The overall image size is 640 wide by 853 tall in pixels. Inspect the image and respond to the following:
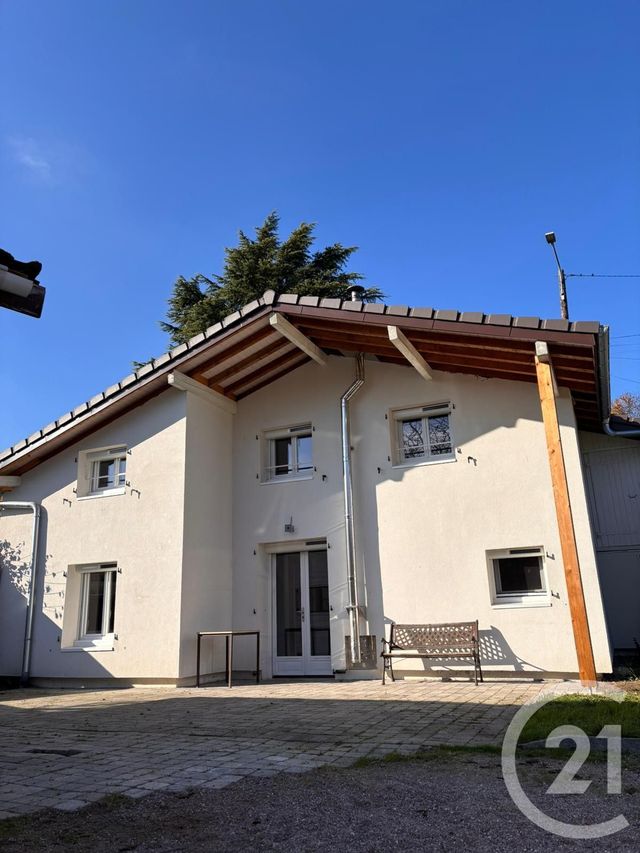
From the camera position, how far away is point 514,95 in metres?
9.56

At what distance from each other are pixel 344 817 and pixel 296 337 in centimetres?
795

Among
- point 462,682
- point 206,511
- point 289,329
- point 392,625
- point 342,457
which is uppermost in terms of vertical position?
point 289,329

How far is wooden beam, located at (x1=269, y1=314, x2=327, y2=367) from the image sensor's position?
9.66m

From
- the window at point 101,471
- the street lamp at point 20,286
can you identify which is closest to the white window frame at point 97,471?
the window at point 101,471

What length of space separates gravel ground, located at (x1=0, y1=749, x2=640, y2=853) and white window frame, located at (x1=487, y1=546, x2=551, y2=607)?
5.37 meters

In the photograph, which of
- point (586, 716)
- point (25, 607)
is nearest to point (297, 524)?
point (25, 607)

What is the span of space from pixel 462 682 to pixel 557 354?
4.65 m

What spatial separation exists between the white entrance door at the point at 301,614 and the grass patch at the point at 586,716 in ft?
16.1

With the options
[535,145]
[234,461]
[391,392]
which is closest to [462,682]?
[391,392]

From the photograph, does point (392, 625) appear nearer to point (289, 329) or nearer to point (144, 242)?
point (289, 329)

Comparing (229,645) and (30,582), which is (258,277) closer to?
(30,582)

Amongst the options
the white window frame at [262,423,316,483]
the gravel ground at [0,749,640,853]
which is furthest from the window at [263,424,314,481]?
the gravel ground at [0,749,640,853]

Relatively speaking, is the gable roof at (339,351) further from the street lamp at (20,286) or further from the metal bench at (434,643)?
the street lamp at (20,286)

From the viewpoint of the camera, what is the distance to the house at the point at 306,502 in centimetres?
888
